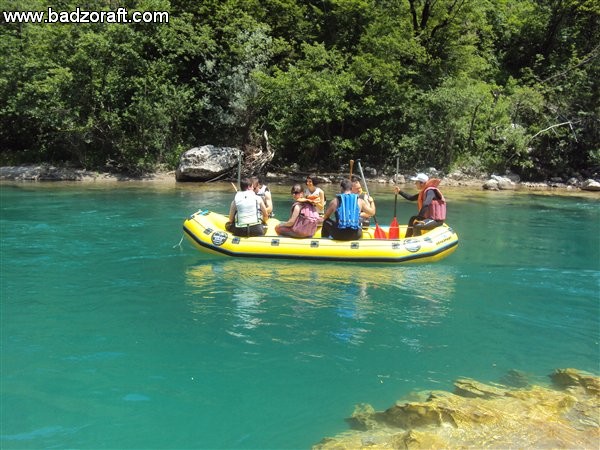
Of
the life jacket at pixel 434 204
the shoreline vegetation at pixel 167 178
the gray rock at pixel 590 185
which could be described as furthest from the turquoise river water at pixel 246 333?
the gray rock at pixel 590 185

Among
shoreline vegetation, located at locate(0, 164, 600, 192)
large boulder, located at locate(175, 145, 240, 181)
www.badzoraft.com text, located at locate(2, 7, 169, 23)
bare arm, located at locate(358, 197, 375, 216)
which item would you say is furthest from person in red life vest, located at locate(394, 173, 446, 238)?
www.badzoraft.com text, located at locate(2, 7, 169, 23)

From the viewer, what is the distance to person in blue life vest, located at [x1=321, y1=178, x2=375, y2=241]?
27.0ft

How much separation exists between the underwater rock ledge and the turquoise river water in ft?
0.72

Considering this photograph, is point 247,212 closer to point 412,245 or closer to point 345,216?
point 345,216

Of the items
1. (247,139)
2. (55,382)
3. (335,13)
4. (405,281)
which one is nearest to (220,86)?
(247,139)

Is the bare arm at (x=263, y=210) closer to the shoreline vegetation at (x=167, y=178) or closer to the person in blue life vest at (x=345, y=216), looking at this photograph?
the person in blue life vest at (x=345, y=216)

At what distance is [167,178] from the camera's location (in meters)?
20.3

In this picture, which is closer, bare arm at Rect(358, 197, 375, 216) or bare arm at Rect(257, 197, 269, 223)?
bare arm at Rect(257, 197, 269, 223)

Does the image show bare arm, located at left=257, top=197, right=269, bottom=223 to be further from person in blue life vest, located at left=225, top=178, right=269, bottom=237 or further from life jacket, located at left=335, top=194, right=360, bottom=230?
life jacket, located at left=335, top=194, right=360, bottom=230

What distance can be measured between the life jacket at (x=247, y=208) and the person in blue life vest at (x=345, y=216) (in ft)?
3.51

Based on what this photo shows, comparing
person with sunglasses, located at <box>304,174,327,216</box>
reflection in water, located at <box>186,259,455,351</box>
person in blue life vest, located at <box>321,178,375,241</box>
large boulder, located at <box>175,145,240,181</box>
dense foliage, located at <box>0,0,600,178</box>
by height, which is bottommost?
reflection in water, located at <box>186,259,455,351</box>

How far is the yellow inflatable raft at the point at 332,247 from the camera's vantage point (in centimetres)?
828

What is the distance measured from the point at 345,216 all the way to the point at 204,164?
1234 centimetres

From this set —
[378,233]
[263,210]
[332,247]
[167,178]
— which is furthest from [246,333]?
[167,178]
